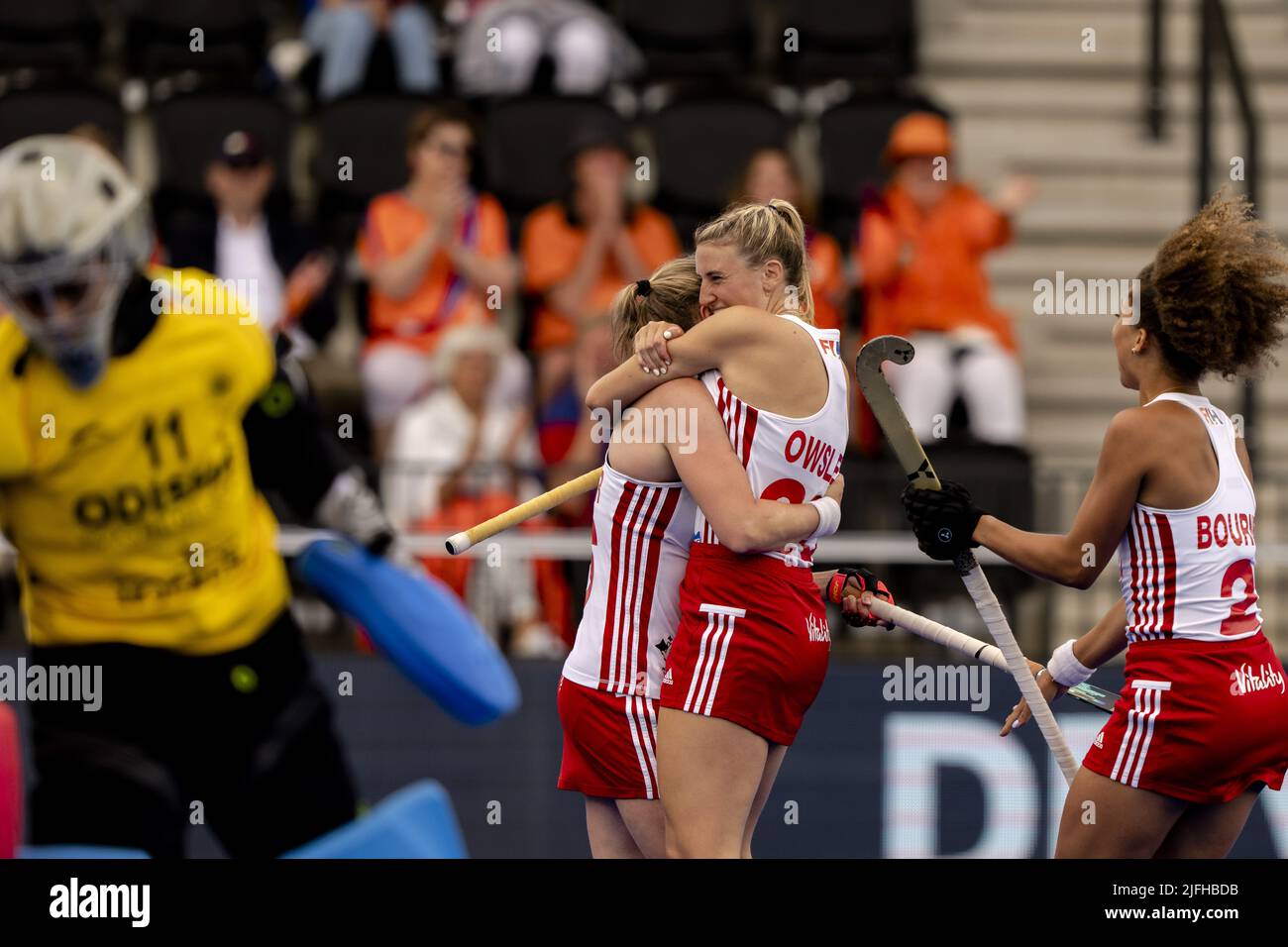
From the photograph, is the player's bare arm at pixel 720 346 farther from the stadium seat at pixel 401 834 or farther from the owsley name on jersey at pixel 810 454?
the stadium seat at pixel 401 834

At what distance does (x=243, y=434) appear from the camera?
437 cm

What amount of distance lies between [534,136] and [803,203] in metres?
1.83

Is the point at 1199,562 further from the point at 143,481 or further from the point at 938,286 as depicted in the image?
the point at 938,286

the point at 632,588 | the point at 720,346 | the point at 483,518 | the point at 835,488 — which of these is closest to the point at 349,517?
the point at 632,588

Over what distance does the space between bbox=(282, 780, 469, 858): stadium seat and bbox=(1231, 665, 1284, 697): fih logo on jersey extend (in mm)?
1675

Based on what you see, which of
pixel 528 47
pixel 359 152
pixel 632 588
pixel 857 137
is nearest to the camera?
pixel 632 588

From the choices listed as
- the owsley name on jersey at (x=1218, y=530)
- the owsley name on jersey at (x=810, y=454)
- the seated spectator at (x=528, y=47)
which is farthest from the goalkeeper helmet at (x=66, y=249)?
the seated spectator at (x=528, y=47)

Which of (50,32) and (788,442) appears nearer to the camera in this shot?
(788,442)

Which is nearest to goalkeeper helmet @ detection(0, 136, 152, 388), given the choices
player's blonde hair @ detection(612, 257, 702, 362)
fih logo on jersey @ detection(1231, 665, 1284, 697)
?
player's blonde hair @ detection(612, 257, 702, 362)

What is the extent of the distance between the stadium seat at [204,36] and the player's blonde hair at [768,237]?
6.53 m

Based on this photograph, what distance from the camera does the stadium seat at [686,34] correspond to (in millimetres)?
10812

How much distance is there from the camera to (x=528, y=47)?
10188 mm

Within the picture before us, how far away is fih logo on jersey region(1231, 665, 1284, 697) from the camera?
4.43m
